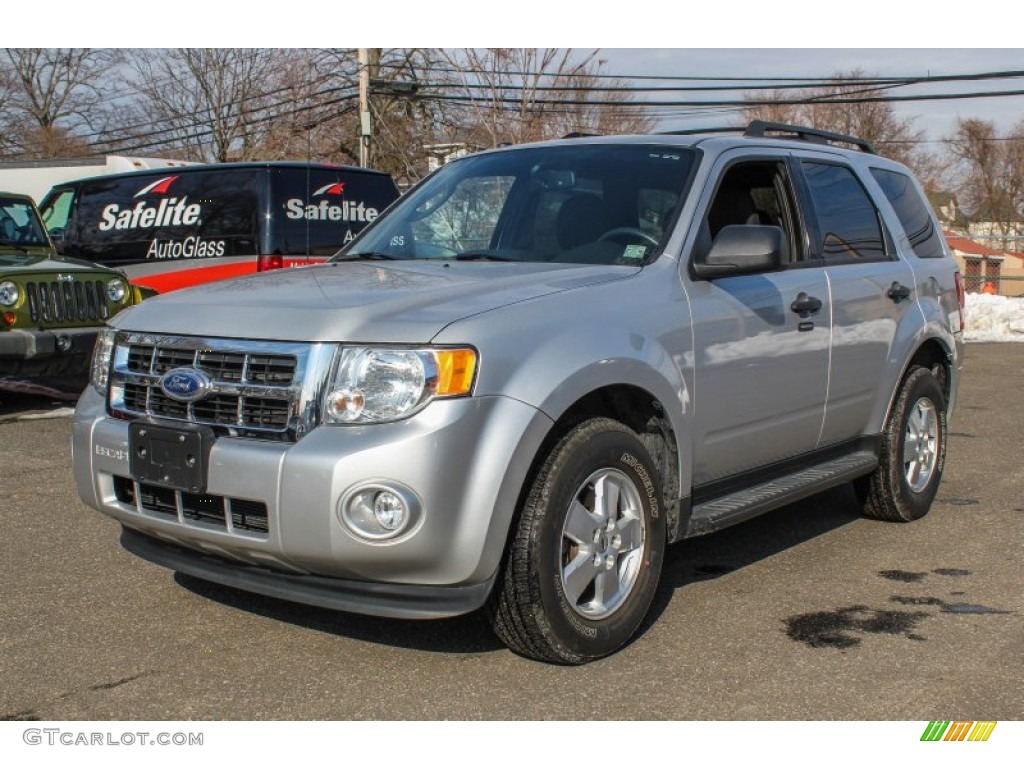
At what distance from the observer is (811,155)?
563 centimetres

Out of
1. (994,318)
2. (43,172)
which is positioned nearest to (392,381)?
(994,318)

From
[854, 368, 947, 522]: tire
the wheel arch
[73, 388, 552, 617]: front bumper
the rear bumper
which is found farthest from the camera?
[854, 368, 947, 522]: tire

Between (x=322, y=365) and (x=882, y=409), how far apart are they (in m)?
3.26

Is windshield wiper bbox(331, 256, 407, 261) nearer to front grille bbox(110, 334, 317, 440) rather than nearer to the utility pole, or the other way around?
front grille bbox(110, 334, 317, 440)

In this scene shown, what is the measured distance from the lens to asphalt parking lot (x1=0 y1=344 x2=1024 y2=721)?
3.65 meters

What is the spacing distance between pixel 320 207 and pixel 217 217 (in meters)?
0.94

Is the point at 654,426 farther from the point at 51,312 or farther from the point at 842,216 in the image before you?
the point at 51,312

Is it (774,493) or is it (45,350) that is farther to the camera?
(45,350)

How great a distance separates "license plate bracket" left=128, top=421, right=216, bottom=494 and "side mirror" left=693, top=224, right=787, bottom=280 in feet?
6.50

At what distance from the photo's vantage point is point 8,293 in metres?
9.20

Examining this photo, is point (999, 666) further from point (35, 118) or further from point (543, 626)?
point (35, 118)

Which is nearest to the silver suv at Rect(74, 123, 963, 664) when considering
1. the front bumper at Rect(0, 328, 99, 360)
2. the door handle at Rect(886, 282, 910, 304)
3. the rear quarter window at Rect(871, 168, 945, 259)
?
the door handle at Rect(886, 282, 910, 304)

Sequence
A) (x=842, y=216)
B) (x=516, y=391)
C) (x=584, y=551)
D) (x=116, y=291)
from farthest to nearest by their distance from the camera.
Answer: (x=116, y=291) < (x=842, y=216) < (x=584, y=551) < (x=516, y=391)

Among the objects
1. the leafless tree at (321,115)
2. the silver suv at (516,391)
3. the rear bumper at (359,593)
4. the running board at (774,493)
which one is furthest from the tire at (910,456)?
the leafless tree at (321,115)
